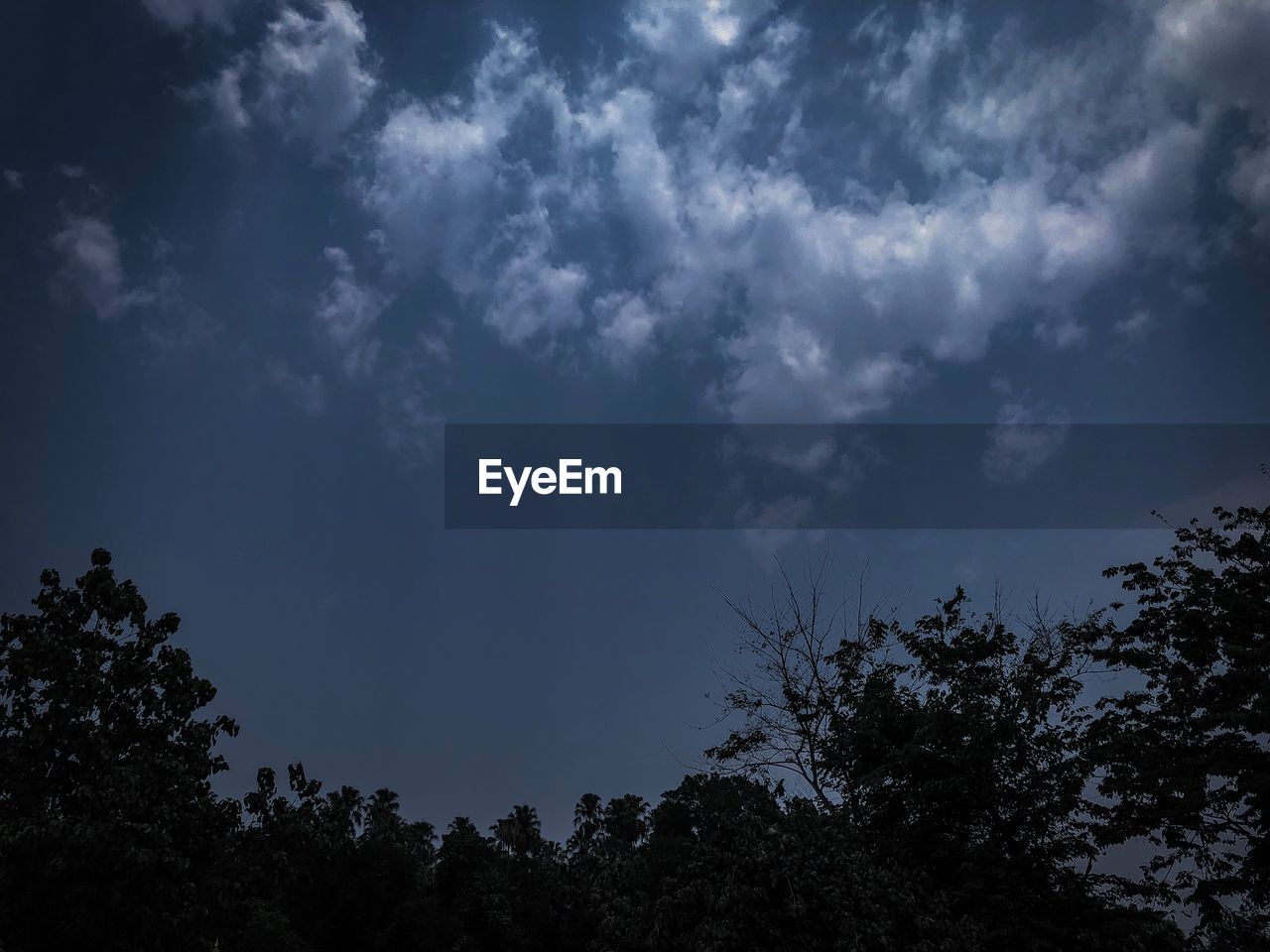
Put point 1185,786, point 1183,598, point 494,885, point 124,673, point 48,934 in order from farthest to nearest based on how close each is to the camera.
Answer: point 494,885 < point 1183,598 < point 1185,786 < point 124,673 < point 48,934

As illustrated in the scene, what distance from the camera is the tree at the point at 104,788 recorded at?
1653 centimetres

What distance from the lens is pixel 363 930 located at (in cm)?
3719

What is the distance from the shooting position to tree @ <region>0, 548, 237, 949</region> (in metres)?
16.5

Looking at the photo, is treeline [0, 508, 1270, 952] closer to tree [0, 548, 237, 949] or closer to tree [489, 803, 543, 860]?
tree [0, 548, 237, 949]

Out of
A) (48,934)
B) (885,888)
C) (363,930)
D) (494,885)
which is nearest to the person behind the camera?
(885,888)

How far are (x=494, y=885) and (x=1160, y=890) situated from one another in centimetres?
3063

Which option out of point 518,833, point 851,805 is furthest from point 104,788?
point 518,833

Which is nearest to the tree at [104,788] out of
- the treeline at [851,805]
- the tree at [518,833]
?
the treeline at [851,805]

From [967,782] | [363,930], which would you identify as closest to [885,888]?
[967,782]

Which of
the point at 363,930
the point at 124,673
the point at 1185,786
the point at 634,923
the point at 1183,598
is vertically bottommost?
the point at 363,930

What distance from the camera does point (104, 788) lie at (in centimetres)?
1742

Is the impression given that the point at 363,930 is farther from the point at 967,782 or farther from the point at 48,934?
the point at 967,782

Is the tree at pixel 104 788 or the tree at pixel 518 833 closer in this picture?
the tree at pixel 104 788

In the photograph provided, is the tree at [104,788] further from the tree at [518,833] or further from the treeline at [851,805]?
the tree at [518,833]
